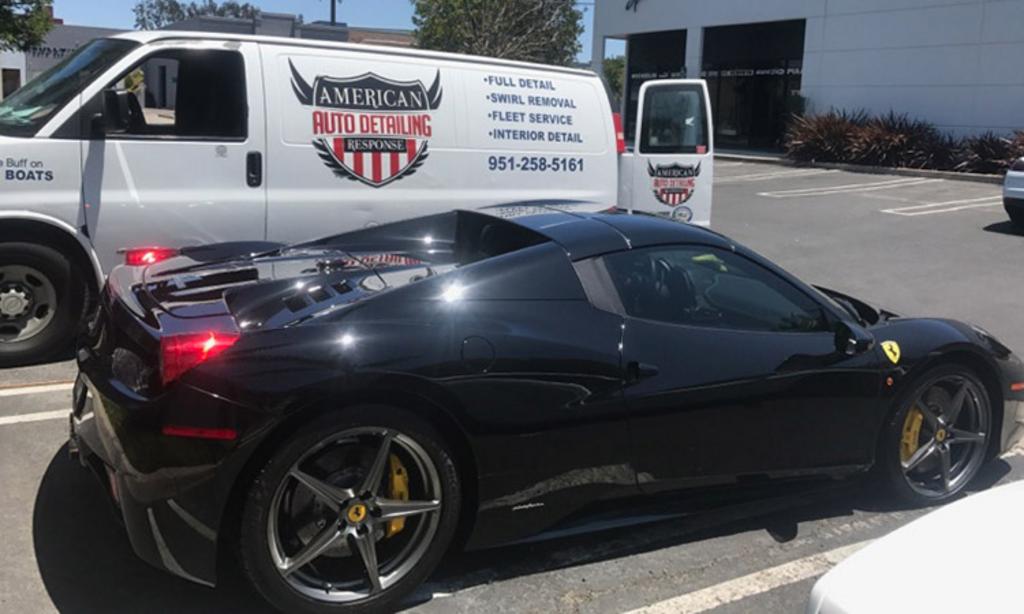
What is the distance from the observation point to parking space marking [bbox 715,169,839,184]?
20719 mm

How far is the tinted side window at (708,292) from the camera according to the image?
3578 mm

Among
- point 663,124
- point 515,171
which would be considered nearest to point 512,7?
point 663,124

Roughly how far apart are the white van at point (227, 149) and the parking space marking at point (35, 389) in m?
0.40

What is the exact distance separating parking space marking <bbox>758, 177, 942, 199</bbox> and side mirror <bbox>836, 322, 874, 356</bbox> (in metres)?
13.9

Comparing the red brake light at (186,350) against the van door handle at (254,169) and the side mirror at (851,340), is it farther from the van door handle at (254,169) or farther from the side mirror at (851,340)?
the van door handle at (254,169)

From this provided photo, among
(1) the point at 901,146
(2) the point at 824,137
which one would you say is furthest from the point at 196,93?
(2) the point at 824,137

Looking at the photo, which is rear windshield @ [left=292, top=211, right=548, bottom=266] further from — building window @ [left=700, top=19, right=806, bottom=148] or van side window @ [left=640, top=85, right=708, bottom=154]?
building window @ [left=700, top=19, right=806, bottom=148]

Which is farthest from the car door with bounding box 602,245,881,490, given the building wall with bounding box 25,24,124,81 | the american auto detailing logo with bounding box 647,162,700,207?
the building wall with bounding box 25,24,124,81

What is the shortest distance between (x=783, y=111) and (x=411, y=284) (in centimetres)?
2775

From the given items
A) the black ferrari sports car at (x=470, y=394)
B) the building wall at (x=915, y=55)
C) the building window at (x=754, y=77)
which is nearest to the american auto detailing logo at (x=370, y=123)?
the black ferrari sports car at (x=470, y=394)

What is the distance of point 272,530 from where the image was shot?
2885 millimetres

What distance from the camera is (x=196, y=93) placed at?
19.2 feet

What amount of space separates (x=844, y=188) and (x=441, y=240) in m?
16.0

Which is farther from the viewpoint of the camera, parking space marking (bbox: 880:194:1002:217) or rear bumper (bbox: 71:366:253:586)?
parking space marking (bbox: 880:194:1002:217)
